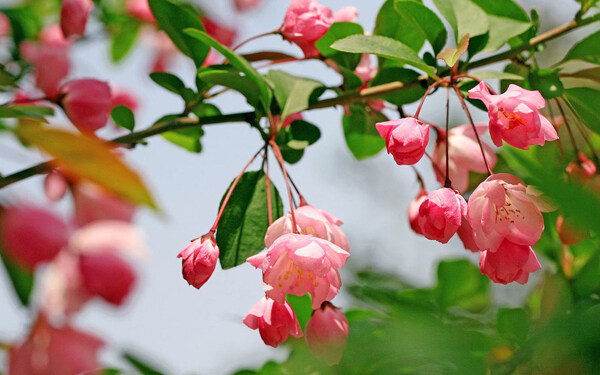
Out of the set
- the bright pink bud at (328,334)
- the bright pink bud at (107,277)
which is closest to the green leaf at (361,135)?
the bright pink bud at (328,334)

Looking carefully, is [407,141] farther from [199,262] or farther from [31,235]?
[31,235]

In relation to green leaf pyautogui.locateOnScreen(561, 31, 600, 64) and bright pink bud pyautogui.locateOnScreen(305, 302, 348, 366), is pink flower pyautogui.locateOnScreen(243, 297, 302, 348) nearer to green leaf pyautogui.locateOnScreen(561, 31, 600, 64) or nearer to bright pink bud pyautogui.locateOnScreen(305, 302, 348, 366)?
bright pink bud pyautogui.locateOnScreen(305, 302, 348, 366)

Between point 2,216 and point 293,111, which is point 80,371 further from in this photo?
point 293,111

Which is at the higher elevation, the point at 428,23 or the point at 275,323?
the point at 428,23

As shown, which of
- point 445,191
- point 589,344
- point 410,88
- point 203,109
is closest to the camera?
point 589,344

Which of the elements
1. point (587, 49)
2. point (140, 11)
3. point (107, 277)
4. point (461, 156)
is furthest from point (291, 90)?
point (140, 11)

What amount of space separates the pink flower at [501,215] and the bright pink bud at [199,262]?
252 mm

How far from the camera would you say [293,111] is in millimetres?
737

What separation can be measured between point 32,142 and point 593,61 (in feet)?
2.24

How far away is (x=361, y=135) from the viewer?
3.14 feet

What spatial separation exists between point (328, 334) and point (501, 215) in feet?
0.64

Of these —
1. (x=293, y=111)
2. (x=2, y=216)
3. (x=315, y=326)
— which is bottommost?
(x=315, y=326)

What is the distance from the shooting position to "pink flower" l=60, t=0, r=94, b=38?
37.9 inches

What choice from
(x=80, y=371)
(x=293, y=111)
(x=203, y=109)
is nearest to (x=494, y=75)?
(x=293, y=111)
